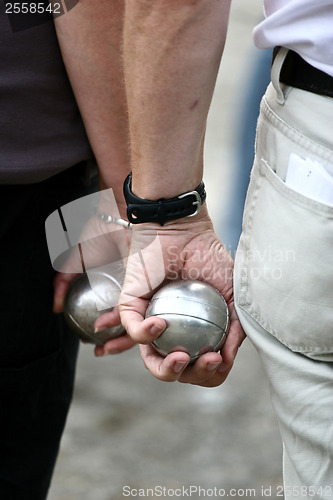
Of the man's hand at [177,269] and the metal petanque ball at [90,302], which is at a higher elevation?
the man's hand at [177,269]

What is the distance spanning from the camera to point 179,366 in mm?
1723

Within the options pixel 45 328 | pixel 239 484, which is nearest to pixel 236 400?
pixel 239 484

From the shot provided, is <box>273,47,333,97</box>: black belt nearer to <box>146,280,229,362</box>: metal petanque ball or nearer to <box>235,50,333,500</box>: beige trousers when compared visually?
<box>235,50,333,500</box>: beige trousers

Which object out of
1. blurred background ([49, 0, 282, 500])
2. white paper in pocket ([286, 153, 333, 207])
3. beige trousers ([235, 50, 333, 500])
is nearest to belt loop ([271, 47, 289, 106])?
beige trousers ([235, 50, 333, 500])

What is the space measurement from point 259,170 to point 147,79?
1.00ft

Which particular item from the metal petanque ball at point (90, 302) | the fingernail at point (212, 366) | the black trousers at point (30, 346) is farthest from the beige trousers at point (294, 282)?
the black trousers at point (30, 346)

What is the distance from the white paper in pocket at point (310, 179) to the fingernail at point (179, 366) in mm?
455

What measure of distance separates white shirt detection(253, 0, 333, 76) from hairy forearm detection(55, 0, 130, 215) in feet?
1.72

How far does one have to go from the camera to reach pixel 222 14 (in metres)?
1.63

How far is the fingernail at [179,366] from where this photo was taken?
1.72 metres

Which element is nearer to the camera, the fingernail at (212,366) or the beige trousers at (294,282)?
the beige trousers at (294,282)

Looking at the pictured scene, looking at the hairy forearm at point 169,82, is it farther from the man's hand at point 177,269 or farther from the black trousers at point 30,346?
the black trousers at point 30,346

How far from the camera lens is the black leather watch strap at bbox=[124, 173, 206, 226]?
1.81m

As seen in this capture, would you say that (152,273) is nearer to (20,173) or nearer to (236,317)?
(236,317)
